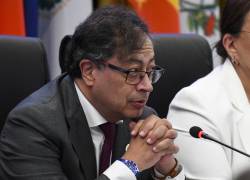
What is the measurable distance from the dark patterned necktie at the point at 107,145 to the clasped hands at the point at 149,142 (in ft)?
0.29

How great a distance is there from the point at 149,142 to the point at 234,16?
659 mm

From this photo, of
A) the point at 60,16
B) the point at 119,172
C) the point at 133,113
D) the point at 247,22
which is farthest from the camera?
the point at 60,16

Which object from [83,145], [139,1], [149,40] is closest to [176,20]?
[139,1]

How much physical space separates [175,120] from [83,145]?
1.44ft

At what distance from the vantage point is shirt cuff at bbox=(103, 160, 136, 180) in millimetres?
1462

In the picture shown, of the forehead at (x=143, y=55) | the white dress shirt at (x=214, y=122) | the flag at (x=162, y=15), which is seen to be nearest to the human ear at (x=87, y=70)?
the forehead at (x=143, y=55)

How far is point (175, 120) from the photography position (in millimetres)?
1872

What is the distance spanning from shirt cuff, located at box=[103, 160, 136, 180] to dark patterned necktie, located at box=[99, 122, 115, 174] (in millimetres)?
117

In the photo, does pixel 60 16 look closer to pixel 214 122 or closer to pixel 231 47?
pixel 231 47

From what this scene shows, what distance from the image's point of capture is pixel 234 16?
1954 millimetres

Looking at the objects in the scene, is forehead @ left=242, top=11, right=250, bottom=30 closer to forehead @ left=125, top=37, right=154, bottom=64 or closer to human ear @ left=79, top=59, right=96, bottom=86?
forehead @ left=125, top=37, right=154, bottom=64

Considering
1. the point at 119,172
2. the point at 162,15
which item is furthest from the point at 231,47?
the point at 162,15

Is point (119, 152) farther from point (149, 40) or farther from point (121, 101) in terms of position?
point (149, 40)

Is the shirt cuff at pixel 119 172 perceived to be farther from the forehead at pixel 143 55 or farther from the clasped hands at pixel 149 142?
the forehead at pixel 143 55
